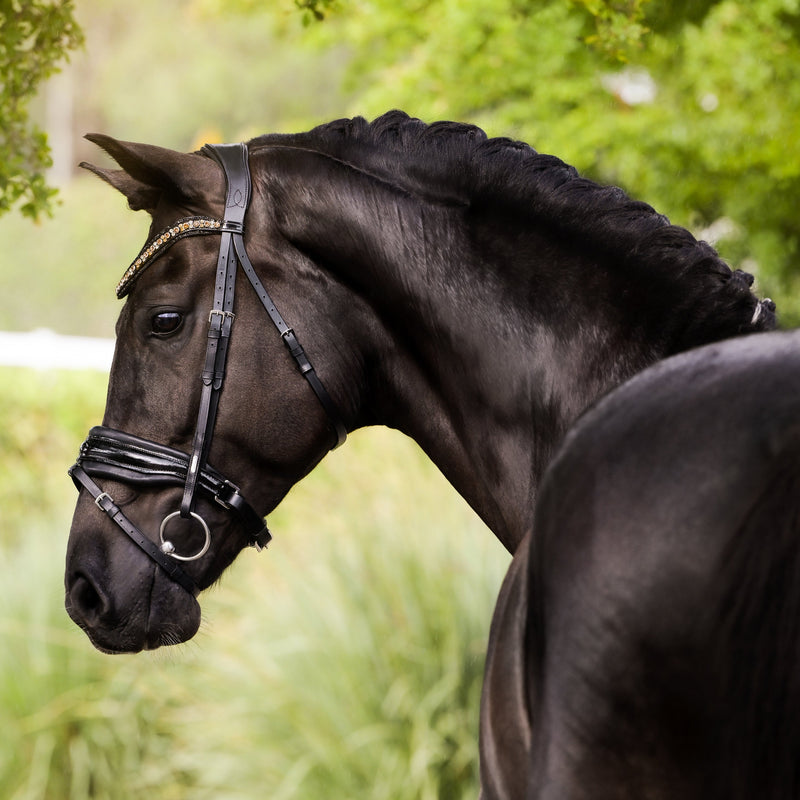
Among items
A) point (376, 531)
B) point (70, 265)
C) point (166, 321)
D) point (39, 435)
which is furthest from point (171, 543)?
point (70, 265)

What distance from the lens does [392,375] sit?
2.47m

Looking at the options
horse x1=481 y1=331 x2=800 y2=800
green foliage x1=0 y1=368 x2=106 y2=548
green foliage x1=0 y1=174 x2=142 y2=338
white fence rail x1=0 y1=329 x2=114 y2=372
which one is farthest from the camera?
green foliage x1=0 y1=174 x2=142 y2=338

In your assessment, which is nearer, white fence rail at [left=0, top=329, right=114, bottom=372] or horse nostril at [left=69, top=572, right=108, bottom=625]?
horse nostril at [left=69, top=572, right=108, bottom=625]

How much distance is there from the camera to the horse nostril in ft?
7.82

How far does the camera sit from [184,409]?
7.74 ft

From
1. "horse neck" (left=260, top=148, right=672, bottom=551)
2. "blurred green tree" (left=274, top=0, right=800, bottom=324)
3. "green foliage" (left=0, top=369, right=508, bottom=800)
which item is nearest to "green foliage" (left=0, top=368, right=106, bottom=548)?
"green foliage" (left=0, top=369, right=508, bottom=800)

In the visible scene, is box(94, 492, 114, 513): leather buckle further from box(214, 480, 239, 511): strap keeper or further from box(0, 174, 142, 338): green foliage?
box(0, 174, 142, 338): green foliage

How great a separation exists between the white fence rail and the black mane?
8.74 metres

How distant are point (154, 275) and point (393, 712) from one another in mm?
2752

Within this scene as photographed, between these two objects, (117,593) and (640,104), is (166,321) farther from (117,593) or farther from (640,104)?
(640,104)

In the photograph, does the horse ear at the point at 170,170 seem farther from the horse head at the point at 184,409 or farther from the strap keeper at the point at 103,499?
the strap keeper at the point at 103,499

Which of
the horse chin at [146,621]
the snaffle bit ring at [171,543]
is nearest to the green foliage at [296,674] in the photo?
the horse chin at [146,621]

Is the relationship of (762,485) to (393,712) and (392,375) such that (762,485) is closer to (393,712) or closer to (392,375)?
(392,375)

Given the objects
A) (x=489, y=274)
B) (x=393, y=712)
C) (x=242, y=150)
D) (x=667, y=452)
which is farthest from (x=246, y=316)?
(x=393, y=712)
